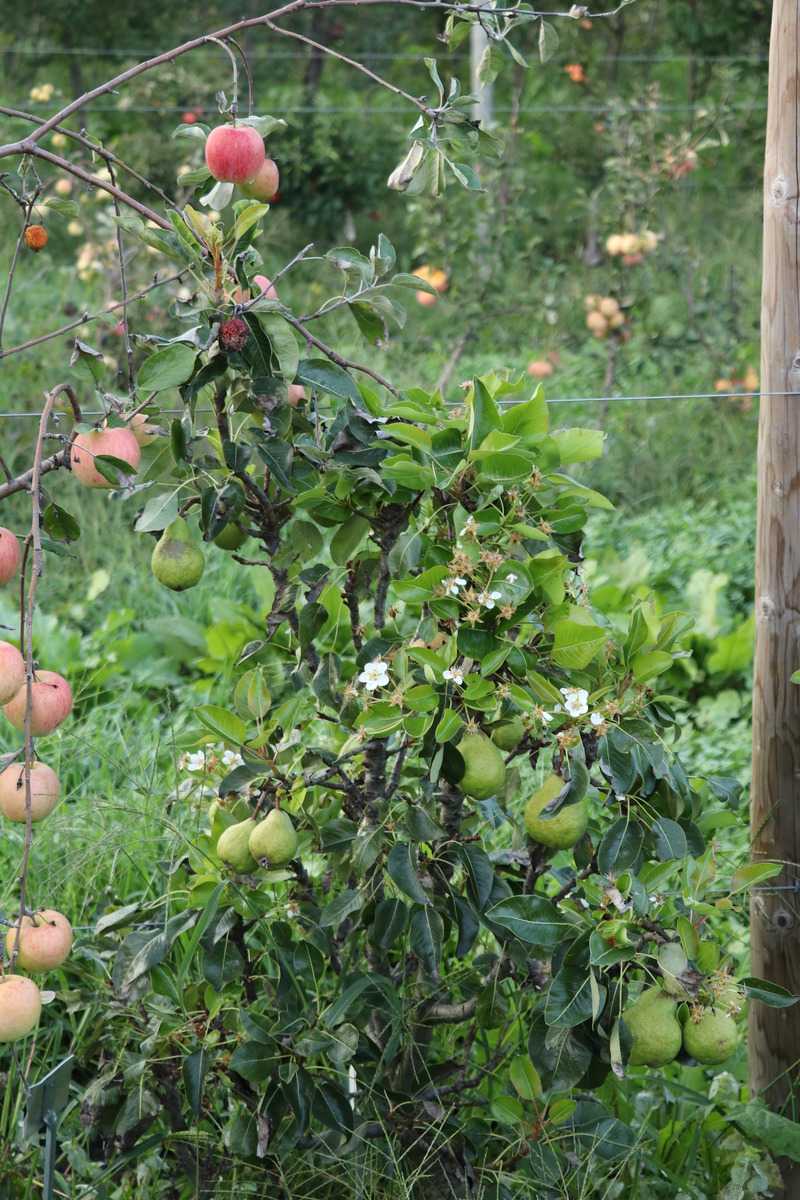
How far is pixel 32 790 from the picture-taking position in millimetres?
1254

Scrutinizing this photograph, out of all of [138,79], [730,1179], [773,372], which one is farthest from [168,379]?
[138,79]

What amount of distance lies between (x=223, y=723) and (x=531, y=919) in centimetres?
43

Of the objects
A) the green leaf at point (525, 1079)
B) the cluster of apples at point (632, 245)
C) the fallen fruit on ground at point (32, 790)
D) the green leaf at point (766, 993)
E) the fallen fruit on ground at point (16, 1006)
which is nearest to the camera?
the fallen fruit on ground at point (16, 1006)

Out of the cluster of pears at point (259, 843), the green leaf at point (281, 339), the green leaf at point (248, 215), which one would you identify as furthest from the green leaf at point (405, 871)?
the green leaf at point (248, 215)

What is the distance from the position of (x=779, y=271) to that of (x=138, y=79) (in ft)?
21.3

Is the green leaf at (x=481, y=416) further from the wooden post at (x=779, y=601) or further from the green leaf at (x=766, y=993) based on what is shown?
the green leaf at (x=766, y=993)

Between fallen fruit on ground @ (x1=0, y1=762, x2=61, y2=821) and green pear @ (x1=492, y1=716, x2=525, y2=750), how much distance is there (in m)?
0.52

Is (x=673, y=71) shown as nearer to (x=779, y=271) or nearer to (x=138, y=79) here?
(x=138, y=79)

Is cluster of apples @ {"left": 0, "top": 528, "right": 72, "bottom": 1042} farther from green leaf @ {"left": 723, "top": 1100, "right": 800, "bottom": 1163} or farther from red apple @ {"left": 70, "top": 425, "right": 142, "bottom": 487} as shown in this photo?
green leaf @ {"left": 723, "top": 1100, "right": 800, "bottom": 1163}

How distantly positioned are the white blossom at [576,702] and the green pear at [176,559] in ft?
1.43

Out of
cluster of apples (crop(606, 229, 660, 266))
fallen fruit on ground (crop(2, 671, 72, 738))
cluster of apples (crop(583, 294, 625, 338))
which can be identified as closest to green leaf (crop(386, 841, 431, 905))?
fallen fruit on ground (crop(2, 671, 72, 738))

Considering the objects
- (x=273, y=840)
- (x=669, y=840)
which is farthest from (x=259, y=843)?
(x=669, y=840)

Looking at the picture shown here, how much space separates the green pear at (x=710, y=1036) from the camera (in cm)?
152

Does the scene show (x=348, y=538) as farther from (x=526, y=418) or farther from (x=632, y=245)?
(x=632, y=245)
